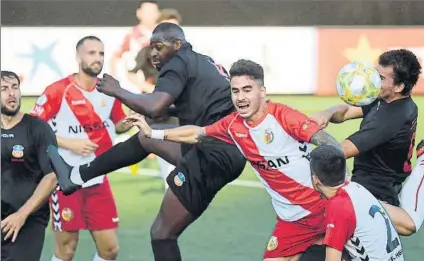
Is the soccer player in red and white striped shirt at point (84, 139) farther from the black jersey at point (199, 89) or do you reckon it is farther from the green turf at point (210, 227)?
the black jersey at point (199, 89)

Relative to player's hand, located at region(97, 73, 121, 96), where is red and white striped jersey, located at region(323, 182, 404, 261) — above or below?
below

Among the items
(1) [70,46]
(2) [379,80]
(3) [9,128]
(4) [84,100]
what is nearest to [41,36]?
(1) [70,46]

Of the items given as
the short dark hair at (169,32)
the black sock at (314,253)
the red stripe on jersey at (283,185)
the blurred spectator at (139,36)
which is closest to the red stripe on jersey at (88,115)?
the short dark hair at (169,32)

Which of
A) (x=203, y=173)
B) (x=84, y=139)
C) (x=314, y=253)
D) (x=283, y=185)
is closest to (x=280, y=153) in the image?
(x=283, y=185)

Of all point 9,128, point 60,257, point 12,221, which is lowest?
point 60,257

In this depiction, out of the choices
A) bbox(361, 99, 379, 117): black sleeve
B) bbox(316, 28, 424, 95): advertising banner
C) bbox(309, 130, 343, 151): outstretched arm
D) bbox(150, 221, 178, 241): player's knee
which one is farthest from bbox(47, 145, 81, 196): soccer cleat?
bbox(316, 28, 424, 95): advertising banner

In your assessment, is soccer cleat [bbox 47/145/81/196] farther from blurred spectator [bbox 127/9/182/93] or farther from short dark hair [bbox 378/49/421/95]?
blurred spectator [bbox 127/9/182/93]

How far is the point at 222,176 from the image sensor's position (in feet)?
22.7

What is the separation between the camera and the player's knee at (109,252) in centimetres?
802

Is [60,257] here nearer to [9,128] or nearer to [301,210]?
[9,128]

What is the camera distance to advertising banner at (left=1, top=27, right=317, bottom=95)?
55.6 feet

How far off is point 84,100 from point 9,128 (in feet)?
4.34

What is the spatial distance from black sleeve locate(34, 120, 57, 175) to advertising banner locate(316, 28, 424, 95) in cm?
1043

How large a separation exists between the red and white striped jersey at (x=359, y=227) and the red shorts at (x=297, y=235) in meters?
0.82
